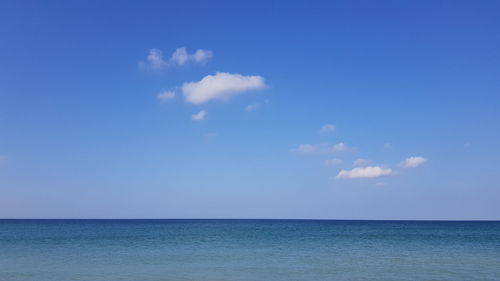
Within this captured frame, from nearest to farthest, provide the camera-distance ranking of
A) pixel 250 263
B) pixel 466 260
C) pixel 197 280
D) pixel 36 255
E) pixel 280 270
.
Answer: pixel 197 280
pixel 280 270
pixel 250 263
pixel 466 260
pixel 36 255

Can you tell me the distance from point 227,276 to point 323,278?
429cm

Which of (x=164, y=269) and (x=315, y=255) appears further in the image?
(x=315, y=255)

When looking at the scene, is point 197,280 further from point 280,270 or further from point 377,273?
point 377,273

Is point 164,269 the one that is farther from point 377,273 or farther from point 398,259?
point 398,259

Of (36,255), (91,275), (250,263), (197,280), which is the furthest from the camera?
(36,255)

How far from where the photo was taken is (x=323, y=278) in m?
17.8

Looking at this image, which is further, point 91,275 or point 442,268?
point 442,268

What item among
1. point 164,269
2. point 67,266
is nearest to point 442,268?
point 164,269

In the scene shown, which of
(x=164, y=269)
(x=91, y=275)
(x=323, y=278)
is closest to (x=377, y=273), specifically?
(x=323, y=278)

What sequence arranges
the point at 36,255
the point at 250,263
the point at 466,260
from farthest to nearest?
1. the point at 36,255
2. the point at 466,260
3. the point at 250,263

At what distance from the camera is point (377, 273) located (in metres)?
19.0

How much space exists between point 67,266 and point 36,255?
22.3 feet

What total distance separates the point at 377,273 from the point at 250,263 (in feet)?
22.8

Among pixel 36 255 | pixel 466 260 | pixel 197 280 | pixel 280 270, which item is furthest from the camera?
pixel 36 255
